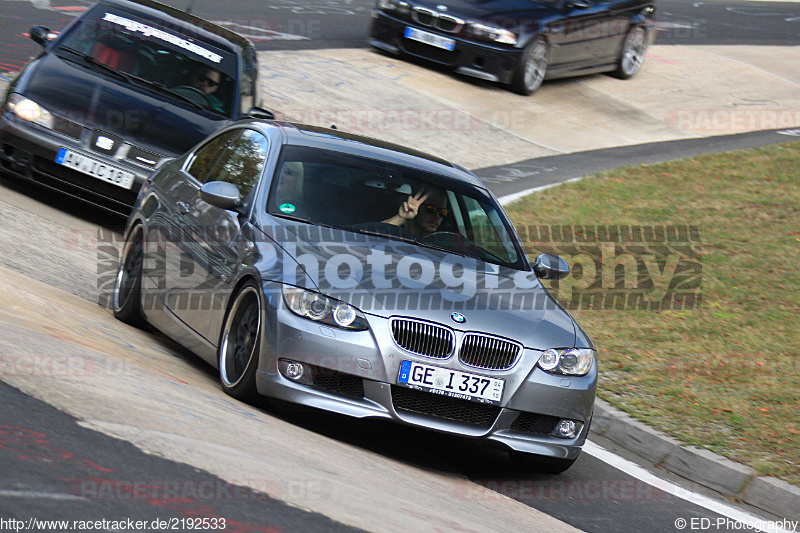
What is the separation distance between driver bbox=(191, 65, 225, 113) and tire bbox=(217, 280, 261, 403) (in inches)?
188

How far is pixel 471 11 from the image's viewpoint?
57.3ft

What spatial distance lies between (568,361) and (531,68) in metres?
12.4

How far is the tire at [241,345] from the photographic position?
6113 millimetres

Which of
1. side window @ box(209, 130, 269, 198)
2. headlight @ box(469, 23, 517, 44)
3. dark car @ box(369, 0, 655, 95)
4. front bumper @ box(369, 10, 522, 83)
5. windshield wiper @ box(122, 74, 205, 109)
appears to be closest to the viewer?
side window @ box(209, 130, 269, 198)

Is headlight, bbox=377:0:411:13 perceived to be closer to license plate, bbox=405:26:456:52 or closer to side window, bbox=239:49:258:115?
license plate, bbox=405:26:456:52

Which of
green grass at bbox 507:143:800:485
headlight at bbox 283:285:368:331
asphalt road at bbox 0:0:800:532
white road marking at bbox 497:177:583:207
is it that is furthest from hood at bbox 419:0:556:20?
headlight at bbox 283:285:368:331

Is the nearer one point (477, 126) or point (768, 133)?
point (477, 126)

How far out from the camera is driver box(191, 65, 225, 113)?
10.9 meters

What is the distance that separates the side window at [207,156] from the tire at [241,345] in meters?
1.60

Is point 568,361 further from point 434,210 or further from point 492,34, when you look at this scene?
point 492,34

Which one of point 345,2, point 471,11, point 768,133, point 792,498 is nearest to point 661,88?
point 768,133

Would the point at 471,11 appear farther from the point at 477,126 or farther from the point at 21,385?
the point at 21,385

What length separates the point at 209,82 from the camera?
36.2ft

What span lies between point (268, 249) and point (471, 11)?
1182cm
